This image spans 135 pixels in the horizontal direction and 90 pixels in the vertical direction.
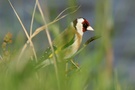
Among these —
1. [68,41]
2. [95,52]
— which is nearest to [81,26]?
[68,41]

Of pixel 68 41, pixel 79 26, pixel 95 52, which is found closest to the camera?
pixel 95 52

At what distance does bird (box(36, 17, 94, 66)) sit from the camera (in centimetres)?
234

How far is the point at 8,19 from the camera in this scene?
244 cm

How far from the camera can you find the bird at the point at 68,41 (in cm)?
234

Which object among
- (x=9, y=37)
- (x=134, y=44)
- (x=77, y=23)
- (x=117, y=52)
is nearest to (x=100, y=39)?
(x=134, y=44)

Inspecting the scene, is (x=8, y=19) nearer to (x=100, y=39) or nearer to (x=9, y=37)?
(x=9, y=37)

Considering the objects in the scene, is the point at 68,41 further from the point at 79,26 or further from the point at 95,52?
the point at 79,26

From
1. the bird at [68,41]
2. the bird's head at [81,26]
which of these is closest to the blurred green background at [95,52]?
the bird at [68,41]

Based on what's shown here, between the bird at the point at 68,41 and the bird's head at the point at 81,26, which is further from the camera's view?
the bird's head at the point at 81,26

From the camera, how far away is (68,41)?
260 centimetres

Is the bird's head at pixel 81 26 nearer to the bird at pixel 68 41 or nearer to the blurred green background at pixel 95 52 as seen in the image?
the bird at pixel 68 41

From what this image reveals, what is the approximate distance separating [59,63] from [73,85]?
85 mm

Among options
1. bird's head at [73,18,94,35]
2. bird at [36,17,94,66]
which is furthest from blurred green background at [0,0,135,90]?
bird's head at [73,18,94,35]

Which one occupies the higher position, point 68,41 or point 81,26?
point 68,41
